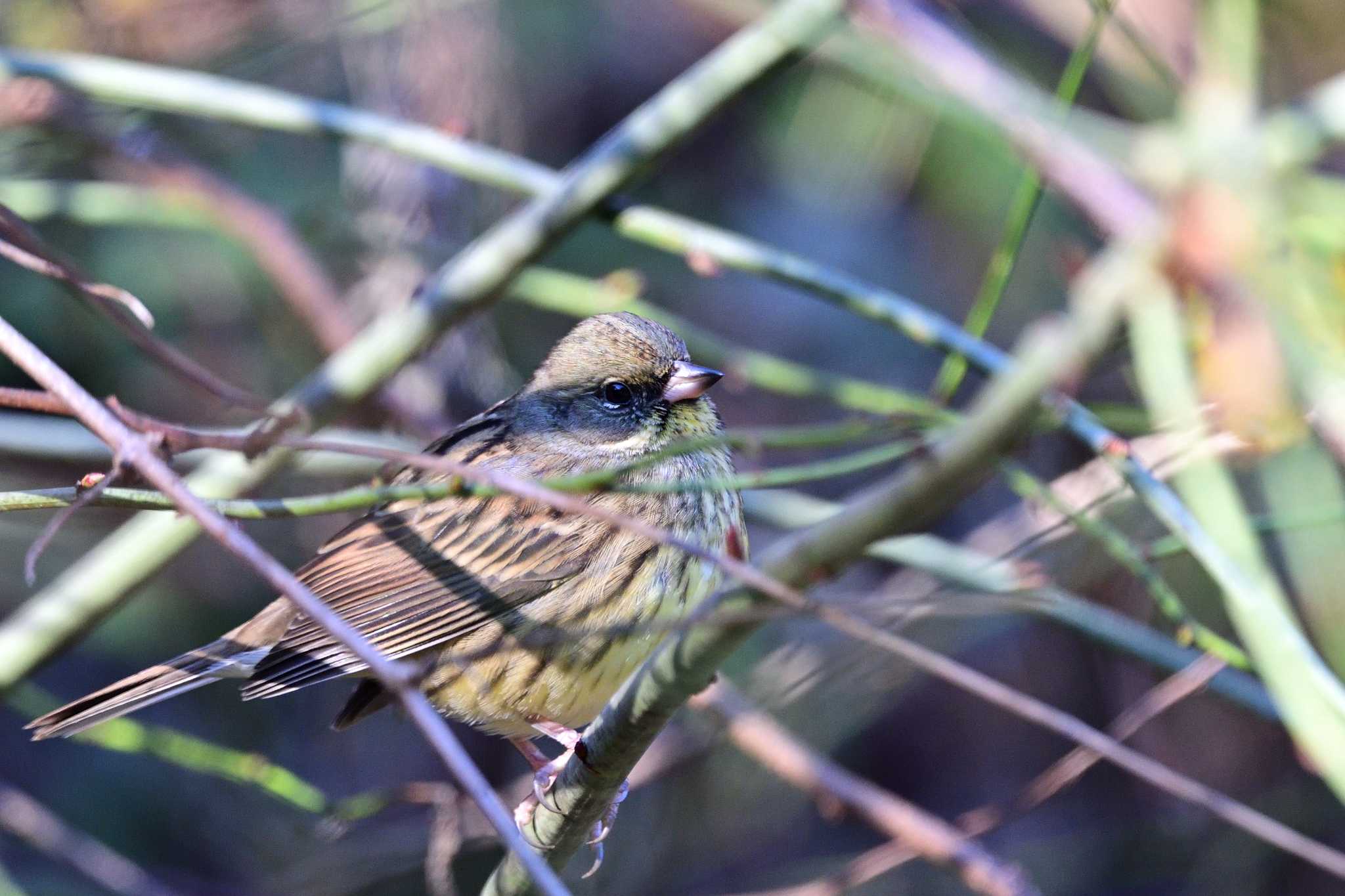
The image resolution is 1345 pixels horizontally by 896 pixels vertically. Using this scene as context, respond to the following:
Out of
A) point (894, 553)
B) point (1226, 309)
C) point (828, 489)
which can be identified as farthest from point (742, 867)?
point (1226, 309)

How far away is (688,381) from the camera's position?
3217 mm

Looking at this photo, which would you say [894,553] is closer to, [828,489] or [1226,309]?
[1226,309]

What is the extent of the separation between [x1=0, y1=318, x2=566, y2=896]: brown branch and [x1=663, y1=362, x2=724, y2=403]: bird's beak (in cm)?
133

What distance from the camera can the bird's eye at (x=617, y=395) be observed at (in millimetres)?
3326

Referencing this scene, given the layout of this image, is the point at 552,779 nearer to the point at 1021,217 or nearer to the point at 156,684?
the point at 156,684

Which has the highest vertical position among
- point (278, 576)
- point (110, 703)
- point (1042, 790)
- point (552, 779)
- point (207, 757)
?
point (278, 576)

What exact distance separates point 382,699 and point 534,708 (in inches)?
17.7

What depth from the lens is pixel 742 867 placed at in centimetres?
496

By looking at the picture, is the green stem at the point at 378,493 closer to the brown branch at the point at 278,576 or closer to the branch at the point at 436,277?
the brown branch at the point at 278,576

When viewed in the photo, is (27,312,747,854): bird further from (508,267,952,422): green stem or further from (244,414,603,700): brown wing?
(508,267,952,422): green stem

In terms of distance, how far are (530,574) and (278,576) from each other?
1453 mm

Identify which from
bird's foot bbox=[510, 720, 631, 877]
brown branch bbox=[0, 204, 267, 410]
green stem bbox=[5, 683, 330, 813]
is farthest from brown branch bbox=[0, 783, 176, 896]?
brown branch bbox=[0, 204, 267, 410]

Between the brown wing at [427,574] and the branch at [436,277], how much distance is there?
35 centimetres

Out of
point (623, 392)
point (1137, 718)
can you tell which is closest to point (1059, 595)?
point (1137, 718)
